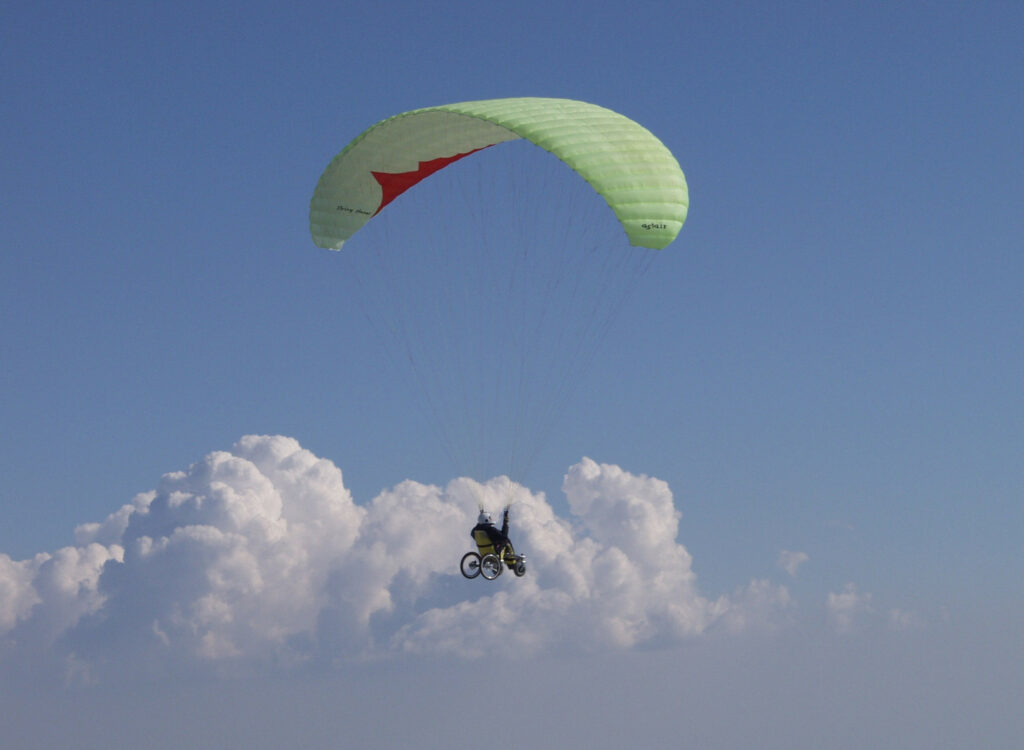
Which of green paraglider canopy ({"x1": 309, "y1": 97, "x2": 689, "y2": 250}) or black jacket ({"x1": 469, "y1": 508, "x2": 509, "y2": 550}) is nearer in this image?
green paraglider canopy ({"x1": 309, "y1": 97, "x2": 689, "y2": 250})

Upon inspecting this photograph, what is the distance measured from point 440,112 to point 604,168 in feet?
16.0

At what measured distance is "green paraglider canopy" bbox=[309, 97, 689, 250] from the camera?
41188 mm

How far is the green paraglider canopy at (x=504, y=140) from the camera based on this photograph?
41.2 meters

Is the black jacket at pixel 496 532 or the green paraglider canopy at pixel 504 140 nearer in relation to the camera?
the green paraglider canopy at pixel 504 140

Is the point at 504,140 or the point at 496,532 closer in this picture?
the point at 496,532

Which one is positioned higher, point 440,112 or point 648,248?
point 440,112

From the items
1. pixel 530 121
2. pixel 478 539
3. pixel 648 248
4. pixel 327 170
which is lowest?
pixel 478 539

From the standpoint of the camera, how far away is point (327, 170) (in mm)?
46812

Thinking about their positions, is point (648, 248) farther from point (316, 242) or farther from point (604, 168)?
point (316, 242)

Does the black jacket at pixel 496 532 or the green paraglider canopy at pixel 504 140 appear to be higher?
the green paraglider canopy at pixel 504 140

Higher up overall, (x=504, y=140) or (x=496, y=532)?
(x=504, y=140)

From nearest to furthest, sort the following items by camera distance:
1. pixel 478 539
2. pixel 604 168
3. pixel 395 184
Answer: pixel 604 168 → pixel 478 539 → pixel 395 184

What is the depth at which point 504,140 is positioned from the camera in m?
46.0

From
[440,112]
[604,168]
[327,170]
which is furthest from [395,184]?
[604,168]
